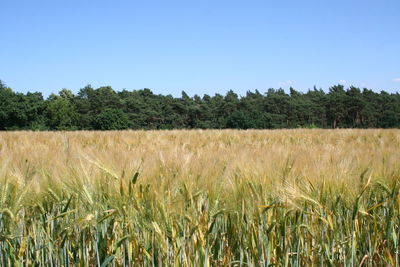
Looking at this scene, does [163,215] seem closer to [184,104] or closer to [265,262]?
[265,262]

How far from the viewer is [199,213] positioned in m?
1.92

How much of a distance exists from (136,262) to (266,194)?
729 mm

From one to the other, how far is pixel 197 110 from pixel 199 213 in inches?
1959

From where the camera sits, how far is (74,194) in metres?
1.98

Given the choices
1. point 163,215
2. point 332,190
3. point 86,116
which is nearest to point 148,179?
point 163,215

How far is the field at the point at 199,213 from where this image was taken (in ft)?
6.07

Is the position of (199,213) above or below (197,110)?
below

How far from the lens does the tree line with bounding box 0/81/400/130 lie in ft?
135

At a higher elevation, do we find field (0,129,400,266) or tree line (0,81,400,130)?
tree line (0,81,400,130)

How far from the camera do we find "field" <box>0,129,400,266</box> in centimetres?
185

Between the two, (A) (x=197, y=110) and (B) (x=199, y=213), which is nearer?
(B) (x=199, y=213)

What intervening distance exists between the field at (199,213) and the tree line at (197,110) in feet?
120

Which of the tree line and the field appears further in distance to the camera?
the tree line

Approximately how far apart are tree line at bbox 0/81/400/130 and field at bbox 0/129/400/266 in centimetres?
3670
